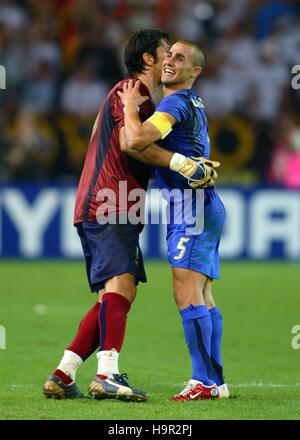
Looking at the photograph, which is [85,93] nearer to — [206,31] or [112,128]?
[206,31]

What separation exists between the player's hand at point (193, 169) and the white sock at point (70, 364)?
1255 mm

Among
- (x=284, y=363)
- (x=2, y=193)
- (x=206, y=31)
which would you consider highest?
(x=206, y=31)

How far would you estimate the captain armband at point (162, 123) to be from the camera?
640 centimetres

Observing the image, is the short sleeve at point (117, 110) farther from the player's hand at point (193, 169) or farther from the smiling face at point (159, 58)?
the player's hand at point (193, 169)

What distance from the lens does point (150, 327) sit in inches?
404

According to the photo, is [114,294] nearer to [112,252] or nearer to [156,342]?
[112,252]

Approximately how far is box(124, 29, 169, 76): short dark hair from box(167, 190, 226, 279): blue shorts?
0.89 metres

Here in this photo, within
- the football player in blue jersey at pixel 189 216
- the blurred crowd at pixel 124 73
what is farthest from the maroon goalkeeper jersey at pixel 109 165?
the blurred crowd at pixel 124 73

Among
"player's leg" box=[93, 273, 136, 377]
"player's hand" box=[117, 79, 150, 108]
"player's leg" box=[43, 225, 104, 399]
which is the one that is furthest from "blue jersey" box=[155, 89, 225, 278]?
"player's leg" box=[43, 225, 104, 399]

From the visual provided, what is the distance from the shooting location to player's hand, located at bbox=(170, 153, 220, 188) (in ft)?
21.1

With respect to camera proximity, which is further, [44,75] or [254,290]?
[44,75]

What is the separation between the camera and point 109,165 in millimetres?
6664
